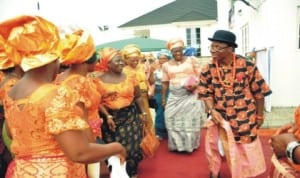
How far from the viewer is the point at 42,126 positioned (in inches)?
70.5

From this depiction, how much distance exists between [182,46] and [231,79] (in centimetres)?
→ 182

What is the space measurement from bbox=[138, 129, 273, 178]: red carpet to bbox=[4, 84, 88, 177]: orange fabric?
10.3ft

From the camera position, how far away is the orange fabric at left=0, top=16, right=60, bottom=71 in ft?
5.88

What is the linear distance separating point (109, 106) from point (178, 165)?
167 cm

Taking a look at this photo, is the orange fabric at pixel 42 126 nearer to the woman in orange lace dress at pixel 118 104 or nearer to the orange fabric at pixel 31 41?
the orange fabric at pixel 31 41

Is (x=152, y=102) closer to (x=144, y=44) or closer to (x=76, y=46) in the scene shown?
(x=144, y=44)

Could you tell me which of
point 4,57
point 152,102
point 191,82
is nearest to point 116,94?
point 191,82

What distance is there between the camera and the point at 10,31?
189cm

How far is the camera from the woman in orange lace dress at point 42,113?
5.70 ft

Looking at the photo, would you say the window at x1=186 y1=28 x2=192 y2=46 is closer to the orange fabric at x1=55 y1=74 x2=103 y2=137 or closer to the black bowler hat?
the black bowler hat

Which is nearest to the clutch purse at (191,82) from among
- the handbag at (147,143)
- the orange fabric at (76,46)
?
the handbag at (147,143)

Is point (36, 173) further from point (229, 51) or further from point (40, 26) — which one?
point (229, 51)

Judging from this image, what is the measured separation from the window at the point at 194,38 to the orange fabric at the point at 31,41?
1977cm

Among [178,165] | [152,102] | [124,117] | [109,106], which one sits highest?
[109,106]
